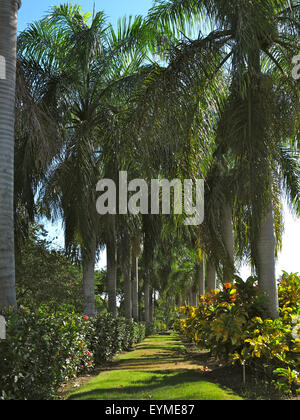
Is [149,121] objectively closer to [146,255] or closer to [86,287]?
[86,287]

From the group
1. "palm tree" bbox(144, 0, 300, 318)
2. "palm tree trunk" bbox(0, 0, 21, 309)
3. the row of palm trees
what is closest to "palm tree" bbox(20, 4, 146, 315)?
the row of palm trees

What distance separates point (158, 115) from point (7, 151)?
315 cm

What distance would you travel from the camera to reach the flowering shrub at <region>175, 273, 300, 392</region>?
6.93m

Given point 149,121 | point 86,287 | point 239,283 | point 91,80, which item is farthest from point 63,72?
point 239,283

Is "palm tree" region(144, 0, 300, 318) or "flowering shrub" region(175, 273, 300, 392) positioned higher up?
"palm tree" region(144, 0, 300, 318)

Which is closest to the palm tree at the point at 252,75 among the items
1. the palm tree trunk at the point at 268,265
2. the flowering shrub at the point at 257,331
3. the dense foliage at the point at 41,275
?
the palm tree trunk at the point at 268,265

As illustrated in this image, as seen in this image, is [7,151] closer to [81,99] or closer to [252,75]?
[252,75]

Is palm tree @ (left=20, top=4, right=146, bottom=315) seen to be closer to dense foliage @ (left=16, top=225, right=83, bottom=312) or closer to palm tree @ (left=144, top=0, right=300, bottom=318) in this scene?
palm tree @ (left=144, top=0, right=300, bottom=318)

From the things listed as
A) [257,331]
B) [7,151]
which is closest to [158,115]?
[7,151]

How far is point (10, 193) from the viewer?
669 cm

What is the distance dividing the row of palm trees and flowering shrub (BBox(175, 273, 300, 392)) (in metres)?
0.52

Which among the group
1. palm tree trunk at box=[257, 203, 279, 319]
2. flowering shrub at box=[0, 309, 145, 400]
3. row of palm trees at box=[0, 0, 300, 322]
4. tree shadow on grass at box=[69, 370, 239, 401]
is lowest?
tree shadow on grass at box=[69, 370, 239, 401]

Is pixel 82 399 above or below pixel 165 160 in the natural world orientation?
below
